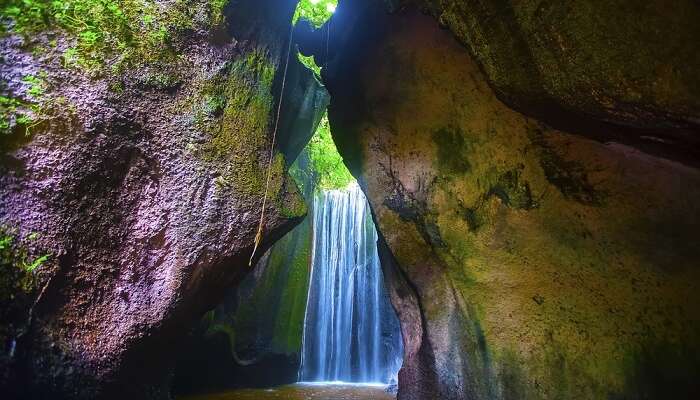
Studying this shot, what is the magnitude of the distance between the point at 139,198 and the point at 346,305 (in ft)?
25.2

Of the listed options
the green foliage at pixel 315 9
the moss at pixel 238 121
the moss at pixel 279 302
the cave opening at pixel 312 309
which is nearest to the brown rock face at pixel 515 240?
the moss at pixel 238 121

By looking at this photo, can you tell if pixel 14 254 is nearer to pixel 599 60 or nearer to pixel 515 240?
pixel 515 240

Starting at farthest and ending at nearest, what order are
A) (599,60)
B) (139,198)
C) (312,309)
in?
(312,309) < (139,198) < (599,60)

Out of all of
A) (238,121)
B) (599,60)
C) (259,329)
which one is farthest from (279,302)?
(599,60)

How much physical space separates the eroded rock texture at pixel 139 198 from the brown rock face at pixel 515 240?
5.14 feet

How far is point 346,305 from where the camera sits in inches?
421

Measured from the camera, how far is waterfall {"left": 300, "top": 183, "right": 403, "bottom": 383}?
32.6ft

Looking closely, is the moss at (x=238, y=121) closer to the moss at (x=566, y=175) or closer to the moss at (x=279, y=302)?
the moss at (x=566, y=175)

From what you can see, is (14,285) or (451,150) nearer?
(14,285)

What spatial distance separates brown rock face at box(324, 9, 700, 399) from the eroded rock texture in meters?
1.57

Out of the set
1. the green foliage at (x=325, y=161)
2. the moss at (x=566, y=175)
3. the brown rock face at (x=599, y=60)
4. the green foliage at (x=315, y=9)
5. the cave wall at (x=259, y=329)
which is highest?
the green foliage at (x=315, y=9)

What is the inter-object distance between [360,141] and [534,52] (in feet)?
9.66

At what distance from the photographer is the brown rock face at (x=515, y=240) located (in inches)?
126

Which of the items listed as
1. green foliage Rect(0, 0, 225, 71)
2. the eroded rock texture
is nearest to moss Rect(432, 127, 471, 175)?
the eroded rock texture
